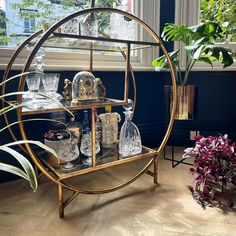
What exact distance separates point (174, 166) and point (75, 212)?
867 mm

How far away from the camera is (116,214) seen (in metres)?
1.19

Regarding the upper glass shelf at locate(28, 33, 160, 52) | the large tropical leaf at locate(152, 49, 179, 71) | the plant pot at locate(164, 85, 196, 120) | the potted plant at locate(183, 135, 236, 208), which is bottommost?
the potted plant at locate(183, 135, 236, 208)

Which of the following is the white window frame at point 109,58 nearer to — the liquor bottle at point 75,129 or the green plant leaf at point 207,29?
the liquor bottle at point 75,129

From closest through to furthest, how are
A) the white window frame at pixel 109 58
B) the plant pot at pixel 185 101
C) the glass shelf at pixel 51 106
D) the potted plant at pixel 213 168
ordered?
the glass shelf at pixel 51 106 → the potted plant at pixel 213 168 → the white window frame at pixel 109 58 → the plant pot at pixel 185 101

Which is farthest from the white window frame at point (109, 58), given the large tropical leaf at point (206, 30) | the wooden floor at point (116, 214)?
the wooden floor at point (116, 214)

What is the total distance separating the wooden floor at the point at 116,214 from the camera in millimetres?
1066

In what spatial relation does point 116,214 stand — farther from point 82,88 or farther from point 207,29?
point 207,29

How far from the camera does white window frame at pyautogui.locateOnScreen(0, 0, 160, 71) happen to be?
1.55 m

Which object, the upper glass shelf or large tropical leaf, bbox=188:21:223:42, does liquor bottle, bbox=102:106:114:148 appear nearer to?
the upper glass shelf

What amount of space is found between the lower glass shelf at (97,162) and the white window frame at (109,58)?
25.4 inches

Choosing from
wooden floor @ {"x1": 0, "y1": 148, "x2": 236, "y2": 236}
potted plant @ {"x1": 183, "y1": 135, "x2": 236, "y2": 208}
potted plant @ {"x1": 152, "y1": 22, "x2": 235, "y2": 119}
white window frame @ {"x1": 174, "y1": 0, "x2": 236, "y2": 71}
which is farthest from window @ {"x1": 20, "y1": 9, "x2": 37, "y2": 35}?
potted plant @ {"x1": 183, "y1": 135, "x2": 236, "y2": 208}

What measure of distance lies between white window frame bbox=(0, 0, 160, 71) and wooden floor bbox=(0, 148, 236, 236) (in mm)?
813

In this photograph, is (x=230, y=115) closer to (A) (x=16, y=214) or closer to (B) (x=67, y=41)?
(B) (x=67, y=41)

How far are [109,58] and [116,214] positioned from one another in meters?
1.20
